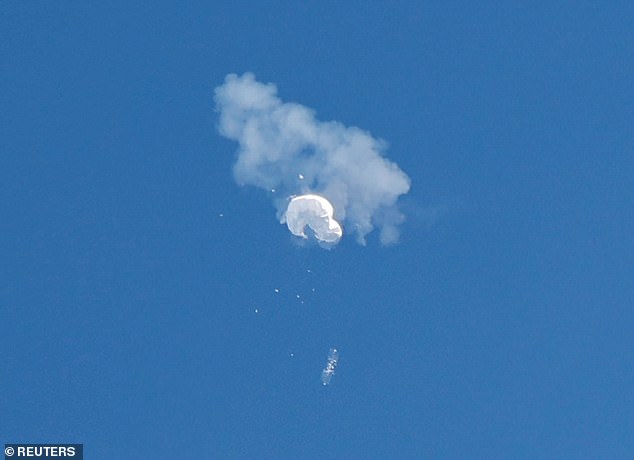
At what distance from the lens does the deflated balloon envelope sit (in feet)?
45.3

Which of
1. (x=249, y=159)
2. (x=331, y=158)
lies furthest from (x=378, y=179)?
(x=249, y=159)

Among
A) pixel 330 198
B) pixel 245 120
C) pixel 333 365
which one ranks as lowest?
pixel 333 365

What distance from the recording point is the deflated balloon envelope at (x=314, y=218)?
13.8m

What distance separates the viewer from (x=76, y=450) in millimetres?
14727

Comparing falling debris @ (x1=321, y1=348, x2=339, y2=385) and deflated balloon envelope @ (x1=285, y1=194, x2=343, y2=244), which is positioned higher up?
deflated balloon envelope @ (x1=285, y1=194, x2=343, y2=244)

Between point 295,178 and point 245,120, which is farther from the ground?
point 245,120

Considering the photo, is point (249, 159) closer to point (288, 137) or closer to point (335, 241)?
point (288, 137)

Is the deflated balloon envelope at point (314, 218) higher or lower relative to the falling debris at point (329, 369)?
higher

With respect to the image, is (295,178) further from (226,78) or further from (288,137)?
(226,78)

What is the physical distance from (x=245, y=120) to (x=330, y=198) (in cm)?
380

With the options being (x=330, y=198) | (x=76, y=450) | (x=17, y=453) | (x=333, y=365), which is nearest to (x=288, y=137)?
(x=330, y=198)

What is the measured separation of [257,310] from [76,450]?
25.3 ft

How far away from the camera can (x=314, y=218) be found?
13789mm

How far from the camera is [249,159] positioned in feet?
47.8
